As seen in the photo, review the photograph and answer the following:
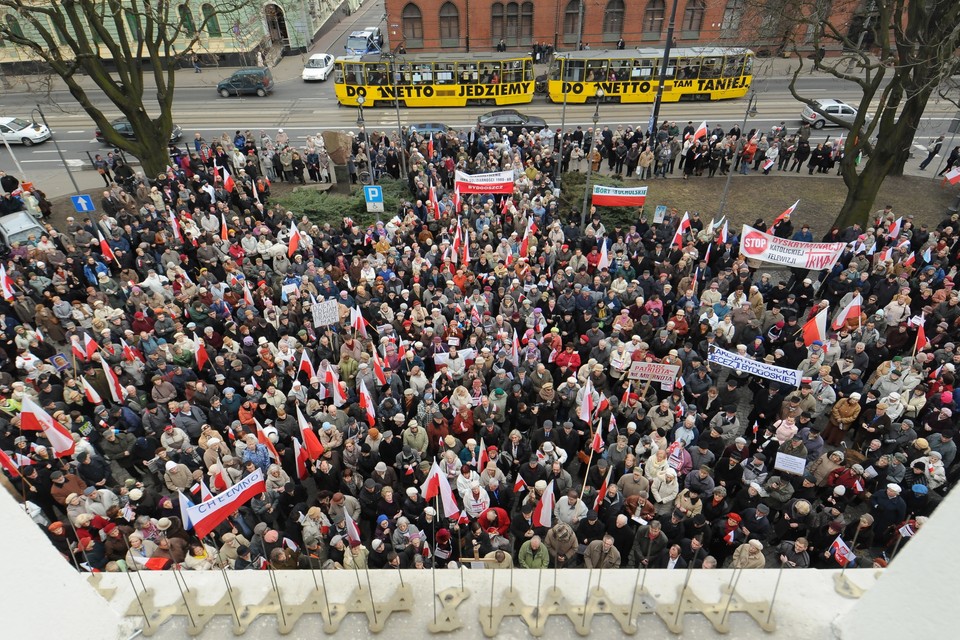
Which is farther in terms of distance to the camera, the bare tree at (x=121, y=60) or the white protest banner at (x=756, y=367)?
the bare tree at (x=121, y=60)

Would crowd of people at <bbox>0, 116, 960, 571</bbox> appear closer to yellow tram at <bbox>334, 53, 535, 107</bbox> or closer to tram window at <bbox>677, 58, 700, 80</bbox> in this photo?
yellow tram at <bbox>334, 53, 535, 107</bbox>

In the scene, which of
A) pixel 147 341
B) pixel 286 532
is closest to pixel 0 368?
pixel 147 341

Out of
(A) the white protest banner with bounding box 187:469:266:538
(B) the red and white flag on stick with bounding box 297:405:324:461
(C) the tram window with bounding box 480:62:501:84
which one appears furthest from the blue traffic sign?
(C) the tram window with bounding box 480:62:501:84

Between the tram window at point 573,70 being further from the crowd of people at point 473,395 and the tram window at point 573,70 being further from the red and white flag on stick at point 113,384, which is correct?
the red and white flag on stick at point 113,384

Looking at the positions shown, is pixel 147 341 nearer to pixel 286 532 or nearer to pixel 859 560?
pixel 286 532

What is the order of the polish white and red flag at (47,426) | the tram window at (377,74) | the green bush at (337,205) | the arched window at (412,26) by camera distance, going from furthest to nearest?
the arched window at (412,26) → the tram window at (377,74) → the green bush at (337,205) → the polish white and red flag at (47,426)

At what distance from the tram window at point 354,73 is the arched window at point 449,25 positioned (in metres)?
12.3

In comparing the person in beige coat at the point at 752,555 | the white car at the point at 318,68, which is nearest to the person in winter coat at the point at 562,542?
the person in beige coat at the point at 752,555

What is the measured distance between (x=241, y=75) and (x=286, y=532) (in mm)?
33361

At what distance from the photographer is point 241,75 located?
1347 inches

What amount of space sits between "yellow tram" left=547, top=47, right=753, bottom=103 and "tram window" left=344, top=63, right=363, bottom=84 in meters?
10.0

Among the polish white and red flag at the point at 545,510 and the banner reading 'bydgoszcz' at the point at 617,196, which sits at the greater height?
the banner reading 'bydgoszcz' at the point at 617,196

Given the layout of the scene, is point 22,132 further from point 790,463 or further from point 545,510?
point 790,463

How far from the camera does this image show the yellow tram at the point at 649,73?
29.4 m
